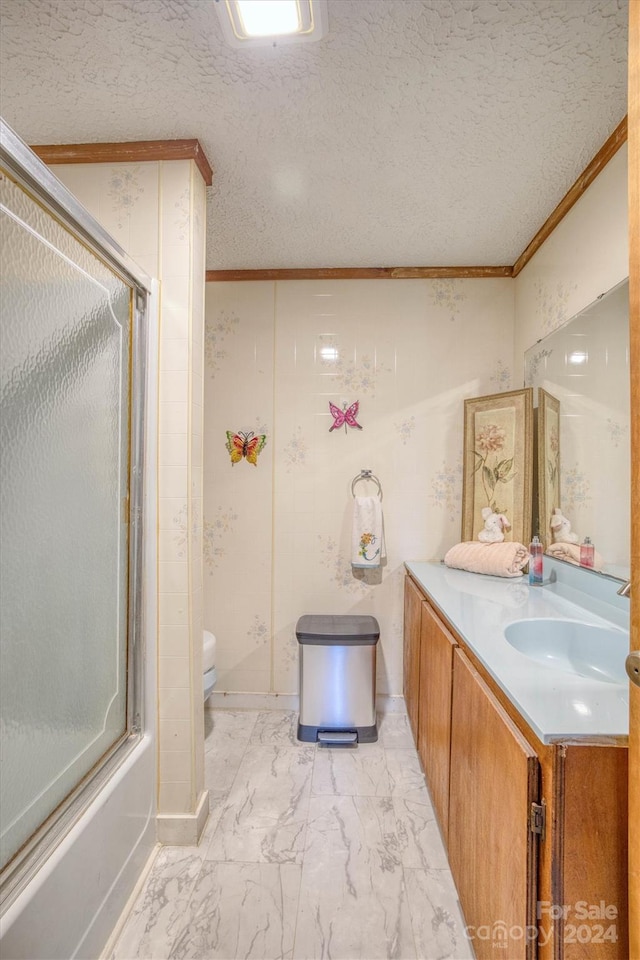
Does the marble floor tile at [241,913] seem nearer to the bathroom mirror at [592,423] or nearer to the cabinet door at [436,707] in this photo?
the cabinet door at [436,707]

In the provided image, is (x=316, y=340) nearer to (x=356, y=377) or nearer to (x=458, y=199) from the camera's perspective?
(x=356, y=377)

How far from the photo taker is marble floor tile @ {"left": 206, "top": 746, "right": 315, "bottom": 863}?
1.42m

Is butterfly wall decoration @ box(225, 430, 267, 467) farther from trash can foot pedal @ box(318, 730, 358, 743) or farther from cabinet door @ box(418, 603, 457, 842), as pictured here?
trash can foot pedal @ box(318, 730, 358, 743)

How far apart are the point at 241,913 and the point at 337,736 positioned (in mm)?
852

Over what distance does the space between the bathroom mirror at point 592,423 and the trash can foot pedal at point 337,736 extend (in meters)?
1.24

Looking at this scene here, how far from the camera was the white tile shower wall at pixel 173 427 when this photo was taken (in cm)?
144

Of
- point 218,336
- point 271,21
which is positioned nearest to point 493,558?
point 218,336

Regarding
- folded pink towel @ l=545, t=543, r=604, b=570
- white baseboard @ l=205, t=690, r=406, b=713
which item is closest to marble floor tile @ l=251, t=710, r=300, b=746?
white baseboard @ l=205, t=690, r=406, b=713

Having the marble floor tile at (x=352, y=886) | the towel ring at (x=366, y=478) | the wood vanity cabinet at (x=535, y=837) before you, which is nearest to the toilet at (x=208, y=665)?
the marble floor tile at (x=352, y=886)

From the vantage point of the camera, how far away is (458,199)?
1.73 meters

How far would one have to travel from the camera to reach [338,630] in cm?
204

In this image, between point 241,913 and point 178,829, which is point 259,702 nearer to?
point 178,829

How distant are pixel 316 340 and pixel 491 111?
1207 millimetres

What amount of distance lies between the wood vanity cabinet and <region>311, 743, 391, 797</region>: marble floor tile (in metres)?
0.59
